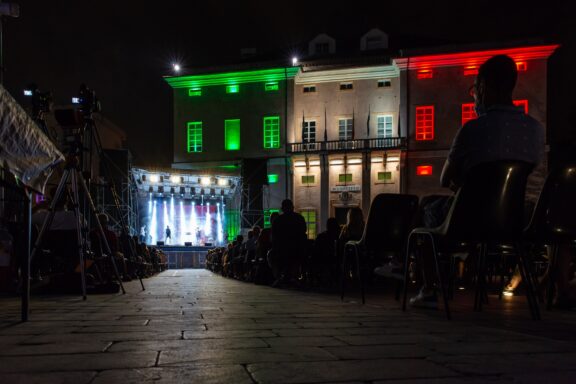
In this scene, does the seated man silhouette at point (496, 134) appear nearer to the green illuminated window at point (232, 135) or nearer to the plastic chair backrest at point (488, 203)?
the plastic chair backrest at point (488, 203)

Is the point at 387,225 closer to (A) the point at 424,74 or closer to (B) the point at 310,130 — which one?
(A) the point at 424,74

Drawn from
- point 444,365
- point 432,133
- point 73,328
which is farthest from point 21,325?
point 432,133

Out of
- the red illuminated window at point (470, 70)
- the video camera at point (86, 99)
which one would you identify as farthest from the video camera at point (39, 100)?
the red illuminated window at point (470, 70)

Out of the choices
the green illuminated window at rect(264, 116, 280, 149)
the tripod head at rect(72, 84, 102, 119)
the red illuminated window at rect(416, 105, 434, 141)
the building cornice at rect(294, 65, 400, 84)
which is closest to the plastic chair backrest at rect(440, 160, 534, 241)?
the tripod head at rect(72, 84, 102, 119)

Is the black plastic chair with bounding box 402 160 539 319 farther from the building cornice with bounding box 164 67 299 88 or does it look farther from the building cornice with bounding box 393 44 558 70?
the building cornice with bounding box 164 67 299 88

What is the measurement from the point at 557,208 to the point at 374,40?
32.3 m

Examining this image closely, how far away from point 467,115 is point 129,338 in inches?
1223

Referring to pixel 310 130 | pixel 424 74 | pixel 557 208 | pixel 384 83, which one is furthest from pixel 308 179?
pixel 557 208

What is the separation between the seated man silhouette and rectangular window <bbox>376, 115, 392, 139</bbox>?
28978mm

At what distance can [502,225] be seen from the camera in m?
3.48

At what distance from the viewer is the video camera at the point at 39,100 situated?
554 centimetres

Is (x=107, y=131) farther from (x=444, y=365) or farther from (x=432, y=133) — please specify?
(x=444, y=365)

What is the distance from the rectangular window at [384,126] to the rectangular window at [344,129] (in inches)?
66.0

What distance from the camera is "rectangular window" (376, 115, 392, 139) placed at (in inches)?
1281
